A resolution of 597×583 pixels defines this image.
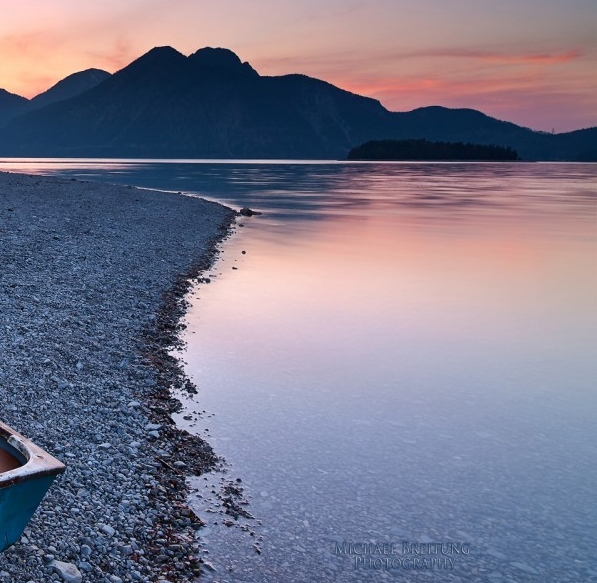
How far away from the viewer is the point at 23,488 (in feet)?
13.7

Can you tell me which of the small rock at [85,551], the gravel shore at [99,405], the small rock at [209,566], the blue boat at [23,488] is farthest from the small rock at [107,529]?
the blue boat at [23,488]

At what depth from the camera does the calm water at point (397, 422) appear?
6.15m

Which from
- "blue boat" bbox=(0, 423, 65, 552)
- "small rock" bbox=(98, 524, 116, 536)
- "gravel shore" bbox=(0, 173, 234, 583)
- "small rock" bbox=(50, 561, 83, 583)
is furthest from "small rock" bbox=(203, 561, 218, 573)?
"blue boat" bbox=(0, 423, 65, 552)

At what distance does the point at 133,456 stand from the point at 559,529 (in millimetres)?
4651

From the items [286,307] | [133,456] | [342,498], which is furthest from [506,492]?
[286,307]

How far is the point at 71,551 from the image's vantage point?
17.2 feet

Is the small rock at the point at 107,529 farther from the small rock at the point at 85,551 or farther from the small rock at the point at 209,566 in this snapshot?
the small rock at the point at 209,566

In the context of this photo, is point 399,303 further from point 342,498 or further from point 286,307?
point 342,498

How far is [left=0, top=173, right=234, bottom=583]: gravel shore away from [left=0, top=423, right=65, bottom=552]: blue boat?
720mm

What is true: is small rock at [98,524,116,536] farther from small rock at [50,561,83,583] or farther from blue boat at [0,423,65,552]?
blue boat at [0,423,65,552]

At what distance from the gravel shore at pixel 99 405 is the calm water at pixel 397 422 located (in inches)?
18.3

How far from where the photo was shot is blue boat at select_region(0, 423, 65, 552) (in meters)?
4.10

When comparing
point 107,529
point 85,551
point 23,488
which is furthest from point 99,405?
point 23,488

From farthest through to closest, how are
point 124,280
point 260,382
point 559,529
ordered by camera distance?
point 124,280, point 260,382, point 559,529
